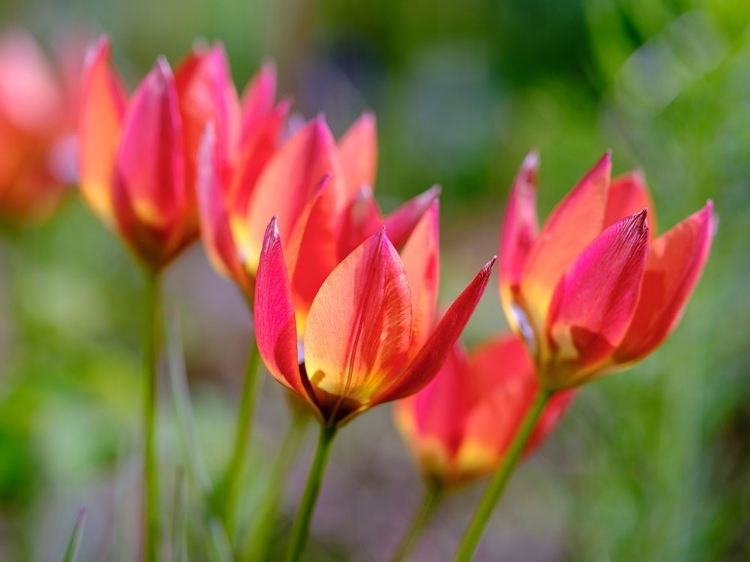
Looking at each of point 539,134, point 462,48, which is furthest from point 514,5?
point 539,134

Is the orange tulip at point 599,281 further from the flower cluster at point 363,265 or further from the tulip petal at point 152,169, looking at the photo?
the tulip petal at point 152,169

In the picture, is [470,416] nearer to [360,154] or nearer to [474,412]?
[474,412]

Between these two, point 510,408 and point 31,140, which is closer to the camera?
point 510,408

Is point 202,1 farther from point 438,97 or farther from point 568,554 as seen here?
point 568,554

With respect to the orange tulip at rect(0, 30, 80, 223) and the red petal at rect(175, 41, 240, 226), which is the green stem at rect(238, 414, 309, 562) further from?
the orange tulip at rect(0, 30, 80, 223)

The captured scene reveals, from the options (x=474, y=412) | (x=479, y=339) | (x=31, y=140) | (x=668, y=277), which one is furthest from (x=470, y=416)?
(x=479, y=339)

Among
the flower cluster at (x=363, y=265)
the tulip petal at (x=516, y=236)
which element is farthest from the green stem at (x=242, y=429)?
the tulip petal at (x=516, y=236)
